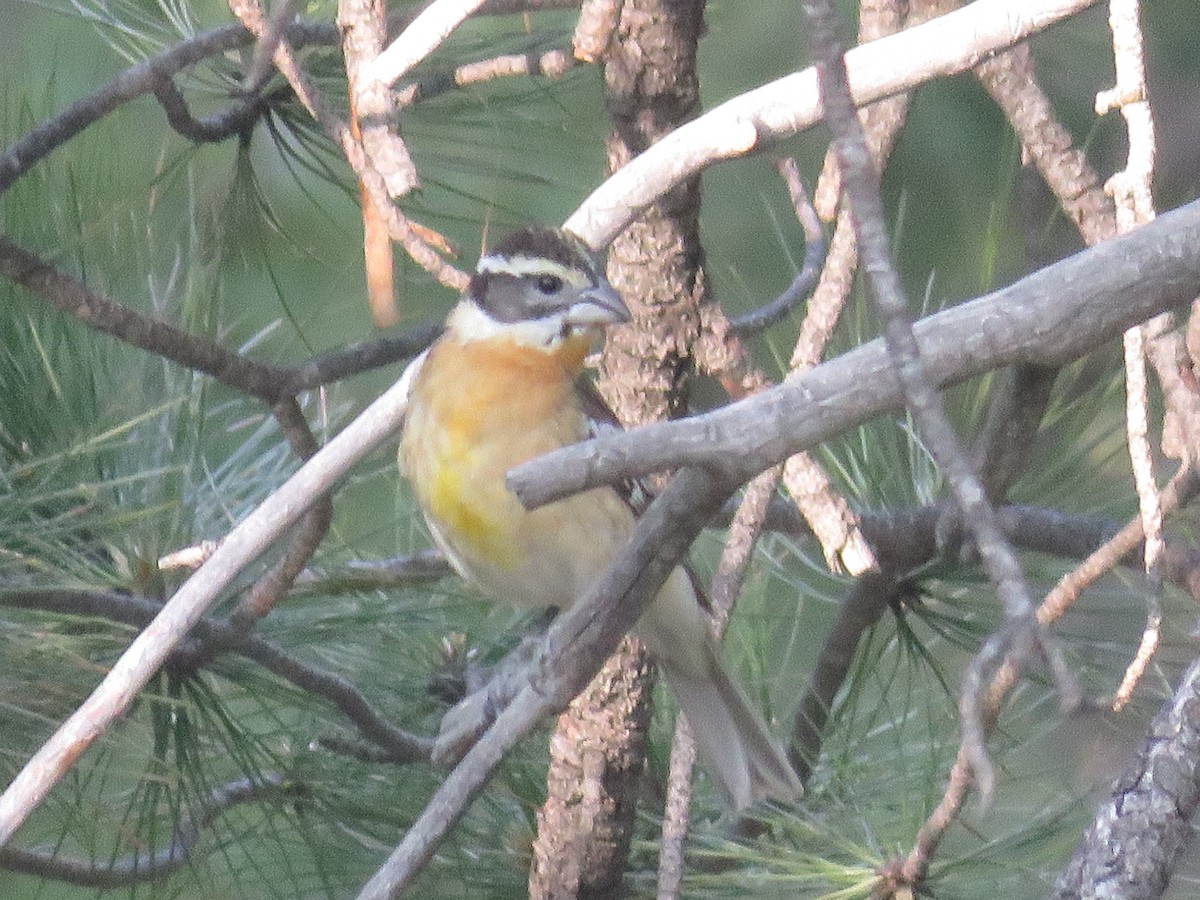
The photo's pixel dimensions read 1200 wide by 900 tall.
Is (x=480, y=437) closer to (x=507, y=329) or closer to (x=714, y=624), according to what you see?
(x=507, y=329)

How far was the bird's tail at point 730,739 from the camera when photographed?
176cm

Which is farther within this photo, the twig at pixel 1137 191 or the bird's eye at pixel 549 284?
the bird's eye at pixel 549 284

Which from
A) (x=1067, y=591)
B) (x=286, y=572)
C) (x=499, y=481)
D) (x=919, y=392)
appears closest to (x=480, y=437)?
(x=499, y=481)

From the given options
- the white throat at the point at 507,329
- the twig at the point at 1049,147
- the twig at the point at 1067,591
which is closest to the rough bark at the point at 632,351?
the white throat at the point at 507,329

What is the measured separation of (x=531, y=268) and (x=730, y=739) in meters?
0.52

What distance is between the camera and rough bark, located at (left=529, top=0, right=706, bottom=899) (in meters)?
1.61

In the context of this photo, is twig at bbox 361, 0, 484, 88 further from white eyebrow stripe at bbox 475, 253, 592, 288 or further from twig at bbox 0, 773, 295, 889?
twig at bbox 0, 773, 295, 889

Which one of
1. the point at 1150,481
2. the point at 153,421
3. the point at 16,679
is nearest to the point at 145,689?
the point at 16,679

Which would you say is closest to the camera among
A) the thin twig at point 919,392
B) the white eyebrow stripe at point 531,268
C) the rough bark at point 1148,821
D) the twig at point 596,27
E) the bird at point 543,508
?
the thin twig at point 919,392

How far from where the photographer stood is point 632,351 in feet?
5.50

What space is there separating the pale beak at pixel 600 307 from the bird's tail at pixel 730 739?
37cm

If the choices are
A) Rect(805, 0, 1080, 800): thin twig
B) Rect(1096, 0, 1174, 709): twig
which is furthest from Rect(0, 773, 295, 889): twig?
Rect(805, 0, 1080, 800): thin twig

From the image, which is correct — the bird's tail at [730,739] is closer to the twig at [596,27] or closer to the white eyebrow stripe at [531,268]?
the white eyebrow stripe at [531,268]

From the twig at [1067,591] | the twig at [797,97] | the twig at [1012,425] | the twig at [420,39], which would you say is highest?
the twig at [797,97]
